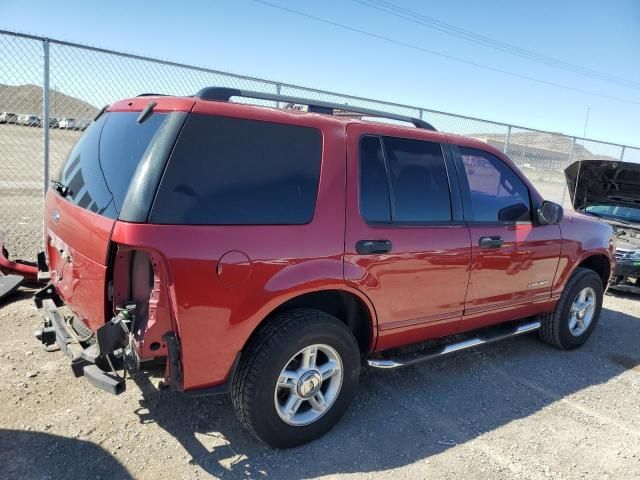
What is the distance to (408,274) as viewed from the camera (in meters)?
3.23

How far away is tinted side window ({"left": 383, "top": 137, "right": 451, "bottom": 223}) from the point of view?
10.8ft

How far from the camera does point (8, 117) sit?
19.7ft

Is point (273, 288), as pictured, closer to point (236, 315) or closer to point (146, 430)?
point (236, 315)

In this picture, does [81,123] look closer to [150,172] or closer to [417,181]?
[150,172]

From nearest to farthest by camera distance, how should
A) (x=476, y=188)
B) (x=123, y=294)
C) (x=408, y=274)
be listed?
(x=123, y=294)
(x=408, y=274)
(x=476, y=188)

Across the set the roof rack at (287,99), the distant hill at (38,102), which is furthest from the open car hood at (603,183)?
the distant hill at (38,102)

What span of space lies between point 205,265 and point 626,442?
3.12m

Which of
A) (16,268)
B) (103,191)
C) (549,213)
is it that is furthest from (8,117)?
(549,213)

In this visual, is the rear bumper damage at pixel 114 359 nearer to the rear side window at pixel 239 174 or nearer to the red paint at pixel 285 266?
the red paint at pixel 285 266

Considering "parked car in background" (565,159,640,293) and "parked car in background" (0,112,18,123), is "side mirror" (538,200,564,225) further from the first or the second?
"parked car in background" (0,112,18,123)

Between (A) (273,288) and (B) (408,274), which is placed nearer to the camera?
(A) (273,288)

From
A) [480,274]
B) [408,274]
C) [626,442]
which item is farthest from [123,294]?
[626,442]

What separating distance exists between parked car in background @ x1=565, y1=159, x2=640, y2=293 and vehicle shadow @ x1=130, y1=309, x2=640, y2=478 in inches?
93.2

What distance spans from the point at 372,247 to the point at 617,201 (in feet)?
22.7
